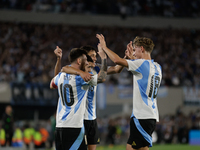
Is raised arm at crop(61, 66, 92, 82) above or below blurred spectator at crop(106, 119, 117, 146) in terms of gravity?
above

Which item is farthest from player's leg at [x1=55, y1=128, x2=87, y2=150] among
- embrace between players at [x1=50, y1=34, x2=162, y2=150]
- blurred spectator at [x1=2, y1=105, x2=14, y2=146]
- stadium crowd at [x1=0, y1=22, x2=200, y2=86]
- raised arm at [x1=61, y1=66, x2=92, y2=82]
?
stadium crowd at [x1=0, y1=22, x2=200, y2=86]

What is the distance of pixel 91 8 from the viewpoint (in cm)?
2900

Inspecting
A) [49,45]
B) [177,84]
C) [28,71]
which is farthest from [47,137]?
[177,84]

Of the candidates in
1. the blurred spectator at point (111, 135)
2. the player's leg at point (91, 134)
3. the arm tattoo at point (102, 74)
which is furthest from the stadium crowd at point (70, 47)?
the arm tattoo at point (102, 74)

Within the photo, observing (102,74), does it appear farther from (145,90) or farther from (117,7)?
(117,7)

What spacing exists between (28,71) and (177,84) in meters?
10.1

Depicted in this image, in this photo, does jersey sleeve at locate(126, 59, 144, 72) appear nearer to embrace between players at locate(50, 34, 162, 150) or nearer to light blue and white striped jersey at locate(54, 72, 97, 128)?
embrace between players at locate(50, 34, 162, 150)

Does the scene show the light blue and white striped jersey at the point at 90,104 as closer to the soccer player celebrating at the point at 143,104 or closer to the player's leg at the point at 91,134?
the player's leg at the point at 91,134

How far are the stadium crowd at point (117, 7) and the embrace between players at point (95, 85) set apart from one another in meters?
22.5

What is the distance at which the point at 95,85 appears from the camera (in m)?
5.44

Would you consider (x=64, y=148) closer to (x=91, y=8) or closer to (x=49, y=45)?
(x=49, y=45)

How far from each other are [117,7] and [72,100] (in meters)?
25.4

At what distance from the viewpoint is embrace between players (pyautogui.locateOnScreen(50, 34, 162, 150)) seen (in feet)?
17.3

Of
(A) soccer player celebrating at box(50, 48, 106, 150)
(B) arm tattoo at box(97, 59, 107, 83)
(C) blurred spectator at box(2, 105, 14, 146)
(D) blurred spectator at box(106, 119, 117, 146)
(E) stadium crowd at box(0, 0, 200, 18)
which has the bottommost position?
(D) blurred spectator at box(106, 119, 117, 146)
